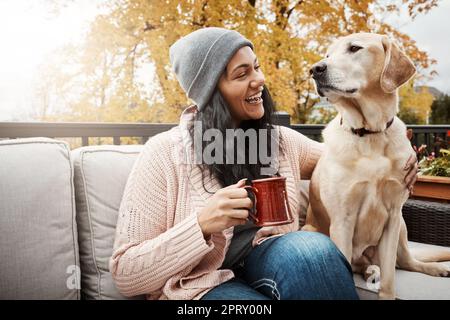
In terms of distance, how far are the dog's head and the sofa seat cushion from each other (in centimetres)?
80

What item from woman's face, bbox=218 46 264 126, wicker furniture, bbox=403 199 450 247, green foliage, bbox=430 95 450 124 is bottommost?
wicker furniture, bbox=403 199 450 247

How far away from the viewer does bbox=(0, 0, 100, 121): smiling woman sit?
4.62 m

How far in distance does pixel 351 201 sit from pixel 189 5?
480 cm

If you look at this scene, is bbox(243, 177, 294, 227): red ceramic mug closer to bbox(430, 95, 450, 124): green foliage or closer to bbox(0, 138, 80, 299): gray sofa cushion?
bbox(0, 138, 80, 299): gray sofa cushion

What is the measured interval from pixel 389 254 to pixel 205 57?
1094 millimetres

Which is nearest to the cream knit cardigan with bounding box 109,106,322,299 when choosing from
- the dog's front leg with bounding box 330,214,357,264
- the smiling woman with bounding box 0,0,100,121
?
the dog's front leg with bounding box 330,214,357,264

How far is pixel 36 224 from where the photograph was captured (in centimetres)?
143

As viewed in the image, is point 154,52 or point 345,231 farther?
point 154,52

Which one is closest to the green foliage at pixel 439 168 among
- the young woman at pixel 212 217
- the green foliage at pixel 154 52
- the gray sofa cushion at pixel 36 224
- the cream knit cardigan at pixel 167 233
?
the young woman at pixel 212 217

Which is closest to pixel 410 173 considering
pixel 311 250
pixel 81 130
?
pixel 311 250

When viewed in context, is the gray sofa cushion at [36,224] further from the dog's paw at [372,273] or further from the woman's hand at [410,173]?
the woman's hand at [410,173]

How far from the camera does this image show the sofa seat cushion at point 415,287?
159cm

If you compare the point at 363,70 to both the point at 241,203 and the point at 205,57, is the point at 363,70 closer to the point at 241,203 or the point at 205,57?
the point at 205,57

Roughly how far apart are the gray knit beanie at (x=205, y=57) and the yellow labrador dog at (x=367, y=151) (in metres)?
0.46
